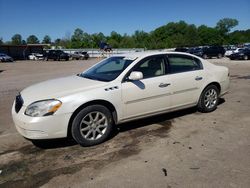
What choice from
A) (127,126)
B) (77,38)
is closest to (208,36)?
(77,38)

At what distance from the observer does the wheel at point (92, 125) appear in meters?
4.44

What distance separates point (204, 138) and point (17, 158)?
3.03m

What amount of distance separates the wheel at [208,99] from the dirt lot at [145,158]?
45 centimetres

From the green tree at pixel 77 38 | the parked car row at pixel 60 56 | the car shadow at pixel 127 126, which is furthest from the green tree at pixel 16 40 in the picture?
the car shadow at pixel 127 126

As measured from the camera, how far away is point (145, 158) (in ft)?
13.2

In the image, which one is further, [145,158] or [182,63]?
[182,63]

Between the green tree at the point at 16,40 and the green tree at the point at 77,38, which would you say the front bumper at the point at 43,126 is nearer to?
the green tree at the point at 77,38

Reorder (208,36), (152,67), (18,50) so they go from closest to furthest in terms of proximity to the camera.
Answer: (152,67) < (18,50) < (208,36)

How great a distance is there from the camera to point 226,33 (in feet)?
413

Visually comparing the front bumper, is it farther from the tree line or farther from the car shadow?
the tree line

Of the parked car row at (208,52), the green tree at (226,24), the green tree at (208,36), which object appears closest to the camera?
the parked car row at (208,52)

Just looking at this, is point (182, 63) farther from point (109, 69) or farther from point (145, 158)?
point (145, 158)

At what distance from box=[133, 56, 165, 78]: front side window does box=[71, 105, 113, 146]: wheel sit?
1.09 metres

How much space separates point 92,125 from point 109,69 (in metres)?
1.47
